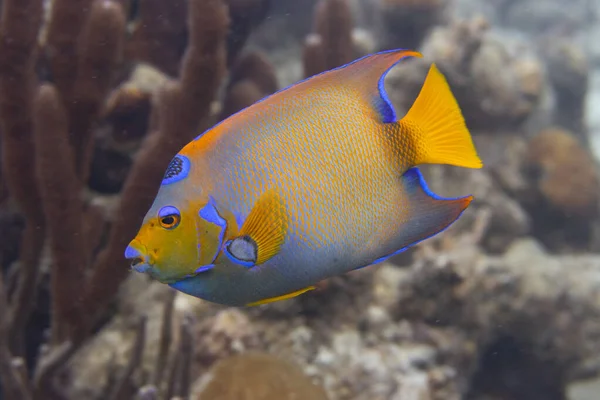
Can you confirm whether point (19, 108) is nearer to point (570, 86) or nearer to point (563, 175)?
point (563, 175)

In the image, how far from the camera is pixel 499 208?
18.4ft

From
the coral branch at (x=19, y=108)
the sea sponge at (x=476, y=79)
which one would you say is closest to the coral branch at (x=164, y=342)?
the coral branch at (x=19, y=108)

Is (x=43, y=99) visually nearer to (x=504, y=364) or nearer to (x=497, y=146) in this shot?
(x=504, y=364)

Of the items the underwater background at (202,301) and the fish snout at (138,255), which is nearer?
the fish snout at (138,255)

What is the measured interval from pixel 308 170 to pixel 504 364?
14.5 ft

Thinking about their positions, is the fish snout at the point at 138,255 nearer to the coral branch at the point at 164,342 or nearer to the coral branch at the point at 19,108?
the coral branch at the point at 164,342

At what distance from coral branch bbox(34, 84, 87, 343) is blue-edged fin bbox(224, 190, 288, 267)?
4.90ft

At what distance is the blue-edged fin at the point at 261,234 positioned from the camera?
1.16 metres

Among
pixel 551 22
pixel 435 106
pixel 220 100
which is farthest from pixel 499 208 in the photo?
pixel 551 22

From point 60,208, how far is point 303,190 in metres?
1.64

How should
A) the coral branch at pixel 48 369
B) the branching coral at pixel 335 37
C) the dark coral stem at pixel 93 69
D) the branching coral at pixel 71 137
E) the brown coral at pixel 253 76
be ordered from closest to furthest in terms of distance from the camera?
1. the branching coral at pixel 71 137
2. the coral branch at pixel 48 369
3. the dark coral stem at pixel 93 69
4. the branching coral at pixel 335 37
5. the brown coral at pixel 253 76

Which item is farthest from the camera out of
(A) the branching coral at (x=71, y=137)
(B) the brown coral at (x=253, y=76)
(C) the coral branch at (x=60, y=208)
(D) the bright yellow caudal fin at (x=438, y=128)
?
(B) the brown coral at (x=253, y=76)

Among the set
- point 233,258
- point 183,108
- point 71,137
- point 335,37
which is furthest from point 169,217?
point 335,37

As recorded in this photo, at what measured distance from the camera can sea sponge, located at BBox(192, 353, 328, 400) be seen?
2443mm
